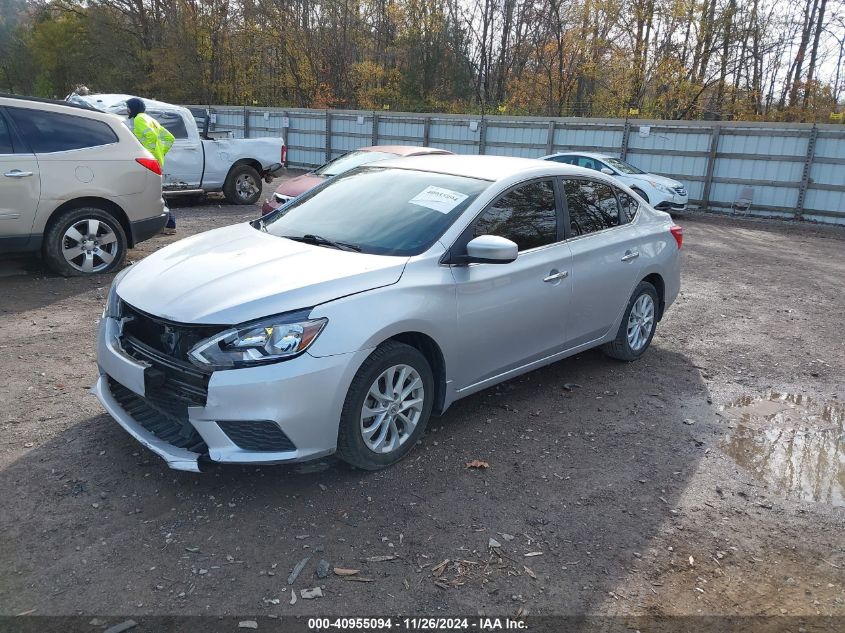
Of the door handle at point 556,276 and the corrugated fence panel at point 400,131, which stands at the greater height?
the corrugated fence panel at point 400,131

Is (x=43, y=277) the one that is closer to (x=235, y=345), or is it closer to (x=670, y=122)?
(x=235, y=345)

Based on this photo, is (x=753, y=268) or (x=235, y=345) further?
(x=753, y=268)

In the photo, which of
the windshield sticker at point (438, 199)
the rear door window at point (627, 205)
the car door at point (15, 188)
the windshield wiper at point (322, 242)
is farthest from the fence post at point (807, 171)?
the car door at point (15, 188)

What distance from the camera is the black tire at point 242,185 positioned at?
46.0 ft

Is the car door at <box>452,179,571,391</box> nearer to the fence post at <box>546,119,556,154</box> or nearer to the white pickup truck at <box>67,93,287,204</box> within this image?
the white pickup truck at <box>67,93,287,204</box>

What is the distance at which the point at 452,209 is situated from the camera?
4.21 m

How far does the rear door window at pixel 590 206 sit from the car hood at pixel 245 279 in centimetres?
173

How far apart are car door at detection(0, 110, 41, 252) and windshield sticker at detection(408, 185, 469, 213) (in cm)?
455

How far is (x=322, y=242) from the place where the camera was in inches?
164

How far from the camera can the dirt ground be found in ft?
9.47

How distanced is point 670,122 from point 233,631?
17.7 meters

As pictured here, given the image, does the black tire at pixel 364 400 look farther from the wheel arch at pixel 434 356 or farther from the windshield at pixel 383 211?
the windshield at pixel 383 211

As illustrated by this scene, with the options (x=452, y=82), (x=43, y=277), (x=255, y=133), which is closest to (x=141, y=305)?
(x=43, y=277)

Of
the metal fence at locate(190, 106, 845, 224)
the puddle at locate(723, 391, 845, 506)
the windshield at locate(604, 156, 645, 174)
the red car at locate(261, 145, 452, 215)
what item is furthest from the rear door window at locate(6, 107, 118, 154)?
the metal fence at locate(190, 106, 845, 224)
